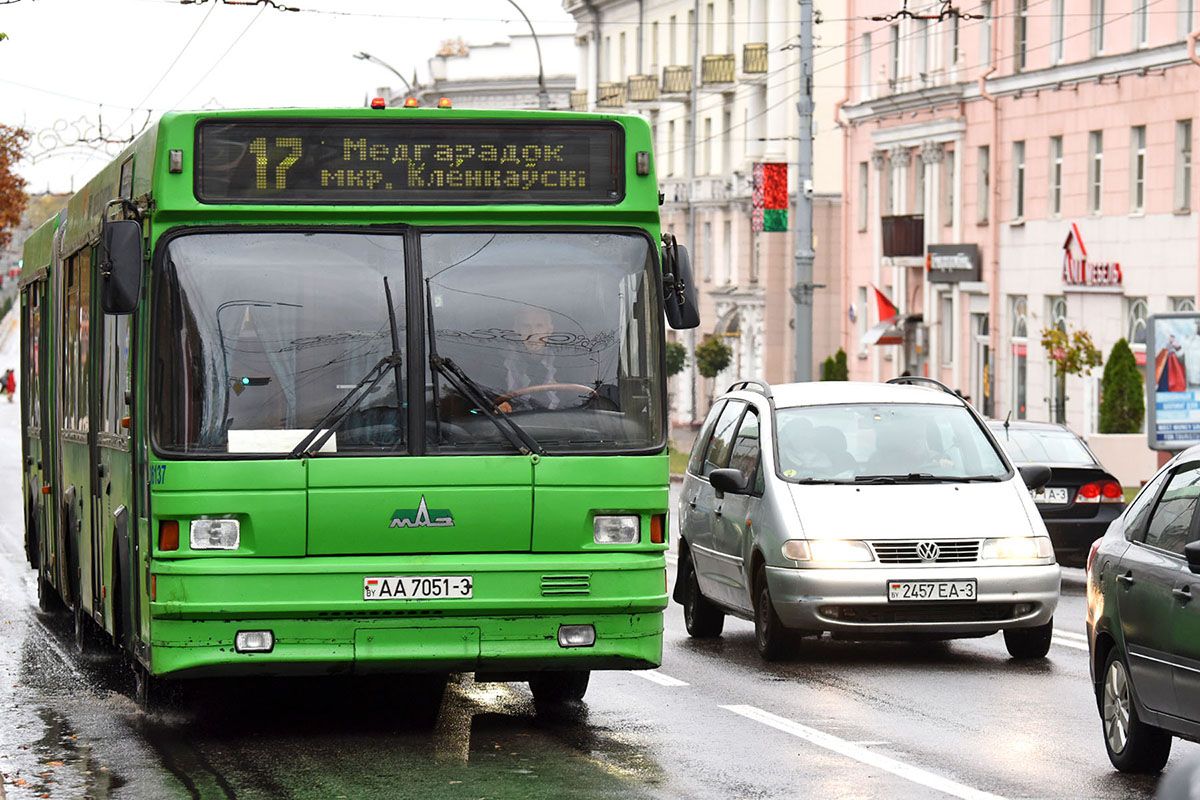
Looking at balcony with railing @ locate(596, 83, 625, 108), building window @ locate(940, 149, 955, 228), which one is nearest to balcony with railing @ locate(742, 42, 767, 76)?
balcony with railing @ locate(596, 83, 625, 108)

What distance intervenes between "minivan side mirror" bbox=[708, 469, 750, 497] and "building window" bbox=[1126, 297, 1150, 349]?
101 feet

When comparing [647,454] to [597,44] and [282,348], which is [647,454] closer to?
[282,348]

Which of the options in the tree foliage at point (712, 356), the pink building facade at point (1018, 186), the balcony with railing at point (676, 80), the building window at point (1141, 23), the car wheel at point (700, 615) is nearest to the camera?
the car wheel at point (700, 615)

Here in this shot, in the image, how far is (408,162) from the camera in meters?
11.6

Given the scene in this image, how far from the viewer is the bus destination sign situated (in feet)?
37.3

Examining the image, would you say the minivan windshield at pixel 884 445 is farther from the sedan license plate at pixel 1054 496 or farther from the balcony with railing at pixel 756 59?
the balcony with railing at pixel 756 59

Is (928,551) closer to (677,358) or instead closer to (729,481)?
(729,481)

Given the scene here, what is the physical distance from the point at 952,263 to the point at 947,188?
239 cm

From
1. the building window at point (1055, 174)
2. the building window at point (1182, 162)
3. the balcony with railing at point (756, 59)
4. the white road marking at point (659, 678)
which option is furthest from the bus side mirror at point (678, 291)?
the balcony with railing at point (756, 59)

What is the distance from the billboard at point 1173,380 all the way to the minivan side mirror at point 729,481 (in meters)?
15.8

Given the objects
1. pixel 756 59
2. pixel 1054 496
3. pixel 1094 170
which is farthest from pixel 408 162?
pixel 756 59

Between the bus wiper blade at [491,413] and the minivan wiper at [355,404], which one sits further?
the bus wiper blade at [491,413]

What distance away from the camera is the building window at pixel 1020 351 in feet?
172

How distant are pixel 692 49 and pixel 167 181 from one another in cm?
6766
